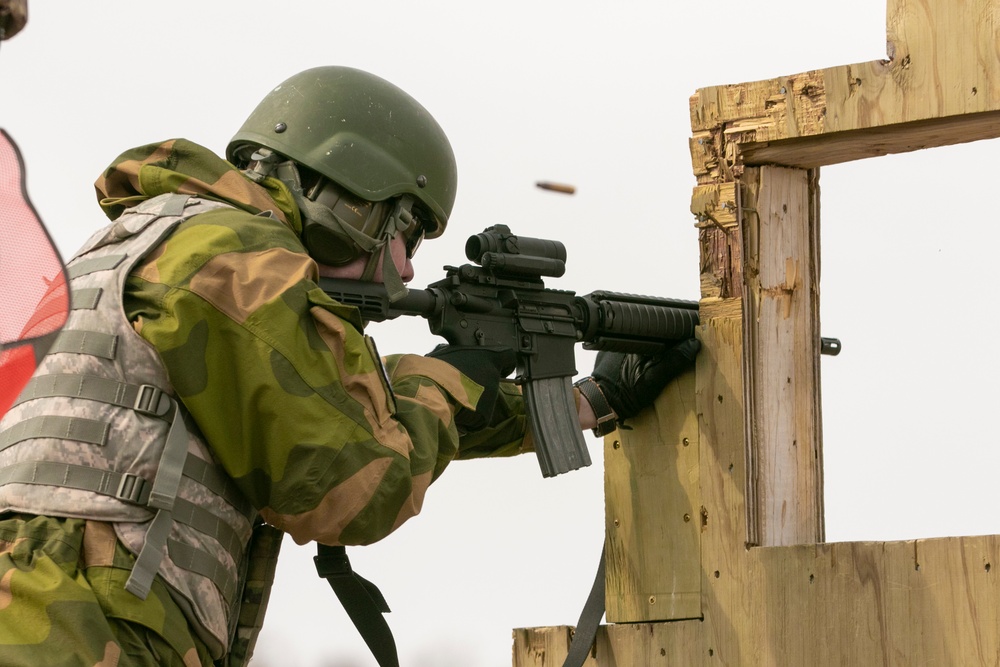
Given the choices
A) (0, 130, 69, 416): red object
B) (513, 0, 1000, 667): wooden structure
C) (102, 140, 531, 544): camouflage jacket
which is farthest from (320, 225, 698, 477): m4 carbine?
(0, 130, 69, 416): red object

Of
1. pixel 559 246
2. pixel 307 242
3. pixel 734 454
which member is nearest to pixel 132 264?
pixel 307 242

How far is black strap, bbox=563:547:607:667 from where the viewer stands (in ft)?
19.7

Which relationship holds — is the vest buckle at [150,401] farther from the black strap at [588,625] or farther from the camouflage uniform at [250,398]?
the black strap at [588,625]

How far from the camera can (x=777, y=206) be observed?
6.00 m

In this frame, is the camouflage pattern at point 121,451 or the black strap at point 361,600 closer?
the camouflage pattern at point 121,451

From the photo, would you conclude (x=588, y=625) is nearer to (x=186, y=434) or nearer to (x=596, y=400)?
(x=596, y=400)

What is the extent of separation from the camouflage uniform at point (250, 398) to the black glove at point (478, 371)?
614mm

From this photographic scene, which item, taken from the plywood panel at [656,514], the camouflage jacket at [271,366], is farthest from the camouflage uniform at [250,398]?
the plywood panel at [656,514]

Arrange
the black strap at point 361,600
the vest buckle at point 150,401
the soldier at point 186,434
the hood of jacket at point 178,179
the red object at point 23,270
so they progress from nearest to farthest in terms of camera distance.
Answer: the red object at point 23,270 → the soldier at point 186,434 → the vest buckle at point 150,401 → the hood of jacket at point 178,179 → the black strap at point 361,600

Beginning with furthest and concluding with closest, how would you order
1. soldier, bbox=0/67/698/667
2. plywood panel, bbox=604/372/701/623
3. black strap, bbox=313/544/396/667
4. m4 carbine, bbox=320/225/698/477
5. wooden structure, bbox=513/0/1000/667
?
1. plywood panel, bbox=604/372/701/623
2. m4 carbine, bbox=320/225/698/477
3. wooden structure, bbox=513/0/1000/667
4. black strap, bbox=313/544/396/667
5. soldier, bbox=0/67/698/667

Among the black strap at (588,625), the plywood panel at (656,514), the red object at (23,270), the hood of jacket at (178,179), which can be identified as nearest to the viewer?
the red object at (23,270)

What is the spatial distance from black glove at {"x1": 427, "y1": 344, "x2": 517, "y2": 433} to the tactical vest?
1119mm

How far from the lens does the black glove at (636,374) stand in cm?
597

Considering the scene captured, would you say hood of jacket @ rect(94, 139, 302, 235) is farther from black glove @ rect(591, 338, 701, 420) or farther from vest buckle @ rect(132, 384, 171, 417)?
black glove @ rect(591, 338, 701, 420)
